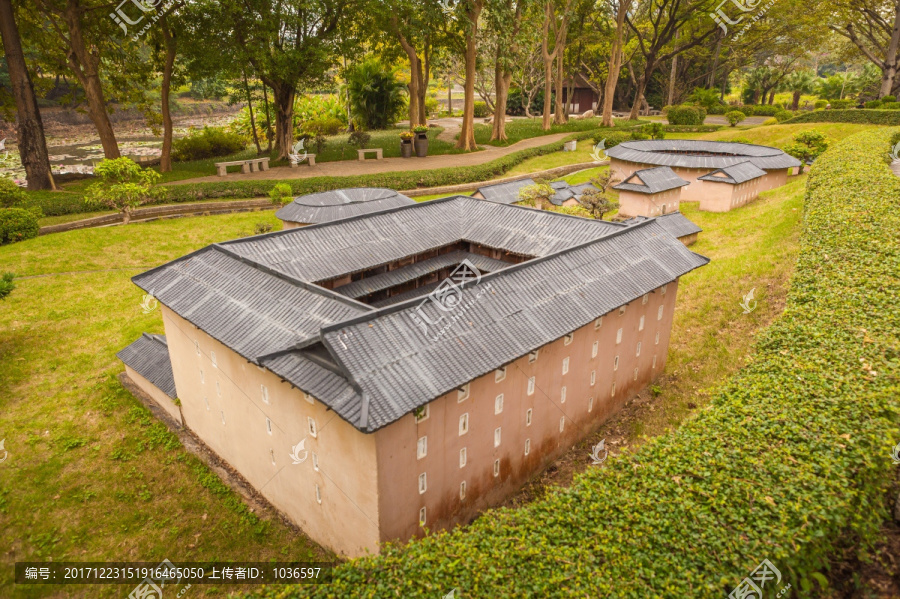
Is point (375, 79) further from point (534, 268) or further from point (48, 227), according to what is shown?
point (534, 268)

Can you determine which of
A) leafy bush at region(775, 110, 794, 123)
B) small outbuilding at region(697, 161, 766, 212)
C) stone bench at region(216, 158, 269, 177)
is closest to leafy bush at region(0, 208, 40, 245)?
stone bench at region(216, 158, 269, 177)

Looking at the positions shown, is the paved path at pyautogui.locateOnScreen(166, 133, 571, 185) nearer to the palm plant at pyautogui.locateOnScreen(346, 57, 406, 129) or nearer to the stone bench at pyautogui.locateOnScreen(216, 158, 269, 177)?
the stone bench at pyautogui.locateOnScreen(216, 158, 269, 177)

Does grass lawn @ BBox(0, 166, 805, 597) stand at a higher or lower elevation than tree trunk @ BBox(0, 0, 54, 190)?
lower

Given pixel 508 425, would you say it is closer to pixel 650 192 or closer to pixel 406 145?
pixel 650 192

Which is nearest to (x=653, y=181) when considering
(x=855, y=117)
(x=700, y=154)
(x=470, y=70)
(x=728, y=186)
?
(x=728, y=186)

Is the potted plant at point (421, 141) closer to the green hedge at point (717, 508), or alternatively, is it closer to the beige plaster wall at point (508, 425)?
the beige plaster wall at point (508, 425)

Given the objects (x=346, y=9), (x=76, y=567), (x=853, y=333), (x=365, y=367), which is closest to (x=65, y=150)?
(x=346, y=9)
